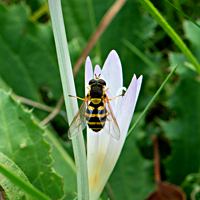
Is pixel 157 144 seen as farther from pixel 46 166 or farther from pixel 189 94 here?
pixel 46 166

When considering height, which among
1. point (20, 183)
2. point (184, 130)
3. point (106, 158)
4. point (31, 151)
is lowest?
point (20, 183)

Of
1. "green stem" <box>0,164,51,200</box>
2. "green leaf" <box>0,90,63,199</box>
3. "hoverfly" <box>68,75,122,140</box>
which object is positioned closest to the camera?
"green stem" <box>0,164,51,200</box>

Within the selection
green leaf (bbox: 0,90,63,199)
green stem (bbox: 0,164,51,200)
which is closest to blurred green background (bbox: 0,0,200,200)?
green leaf (bbox: 0,90,63,199)

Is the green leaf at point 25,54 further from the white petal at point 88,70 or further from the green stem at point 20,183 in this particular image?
the green stem at point 20,183

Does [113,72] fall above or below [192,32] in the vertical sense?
below

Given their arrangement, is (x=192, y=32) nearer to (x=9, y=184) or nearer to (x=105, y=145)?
(x=105, y=145)

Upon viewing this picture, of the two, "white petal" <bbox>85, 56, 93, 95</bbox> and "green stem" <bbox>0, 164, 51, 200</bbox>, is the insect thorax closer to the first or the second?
"white petal" <bbox>85, 56, 93, 95</bbox>

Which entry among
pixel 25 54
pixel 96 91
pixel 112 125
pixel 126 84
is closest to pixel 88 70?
pixel 96 91
